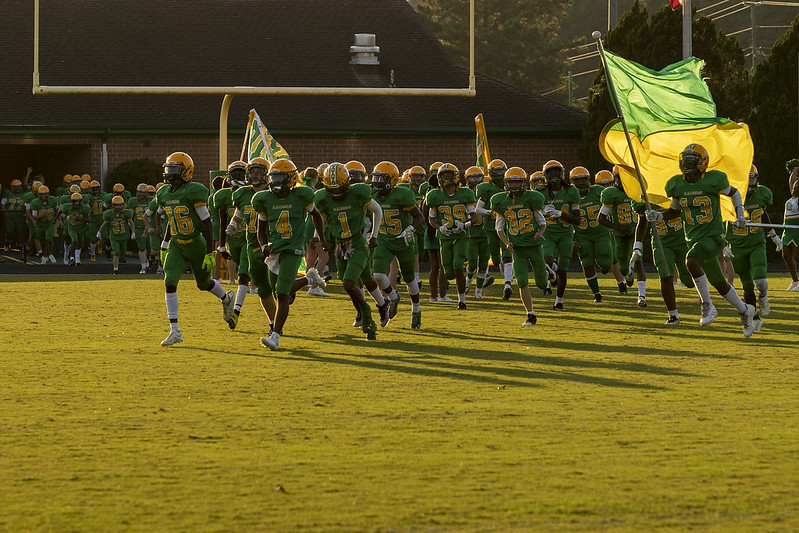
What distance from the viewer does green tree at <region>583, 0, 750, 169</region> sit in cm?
3453

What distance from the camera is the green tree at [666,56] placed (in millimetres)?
34531

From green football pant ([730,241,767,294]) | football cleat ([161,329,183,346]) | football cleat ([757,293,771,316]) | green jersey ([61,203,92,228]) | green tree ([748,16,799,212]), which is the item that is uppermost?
green tree ([748,16,799,212])

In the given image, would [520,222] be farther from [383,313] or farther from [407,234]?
[383,313]

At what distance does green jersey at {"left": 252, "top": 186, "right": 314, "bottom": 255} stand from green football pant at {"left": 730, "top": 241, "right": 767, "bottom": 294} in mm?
5769

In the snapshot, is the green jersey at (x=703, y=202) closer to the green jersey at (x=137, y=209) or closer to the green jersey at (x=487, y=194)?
the green jersey at (x=487, y=194)

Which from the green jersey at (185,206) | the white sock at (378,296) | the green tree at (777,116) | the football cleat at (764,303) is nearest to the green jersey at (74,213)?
the green tree at (777,116)

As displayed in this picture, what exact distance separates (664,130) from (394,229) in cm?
346

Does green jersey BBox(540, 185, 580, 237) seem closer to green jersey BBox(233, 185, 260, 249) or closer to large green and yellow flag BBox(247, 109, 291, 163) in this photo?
green jersey BBox(233, 185, 260, 249)

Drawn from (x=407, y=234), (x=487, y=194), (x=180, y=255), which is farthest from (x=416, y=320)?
(x=487, y=194)

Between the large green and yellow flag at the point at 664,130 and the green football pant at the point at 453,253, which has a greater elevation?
the large green and yellow flag at the point at 664,130

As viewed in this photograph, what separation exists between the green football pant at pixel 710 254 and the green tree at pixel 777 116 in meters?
18.8

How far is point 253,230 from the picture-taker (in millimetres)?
14852

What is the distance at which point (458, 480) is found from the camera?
23.8 ft

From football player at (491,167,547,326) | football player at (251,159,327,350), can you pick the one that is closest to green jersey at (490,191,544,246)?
football player at (491,167,547,326)
